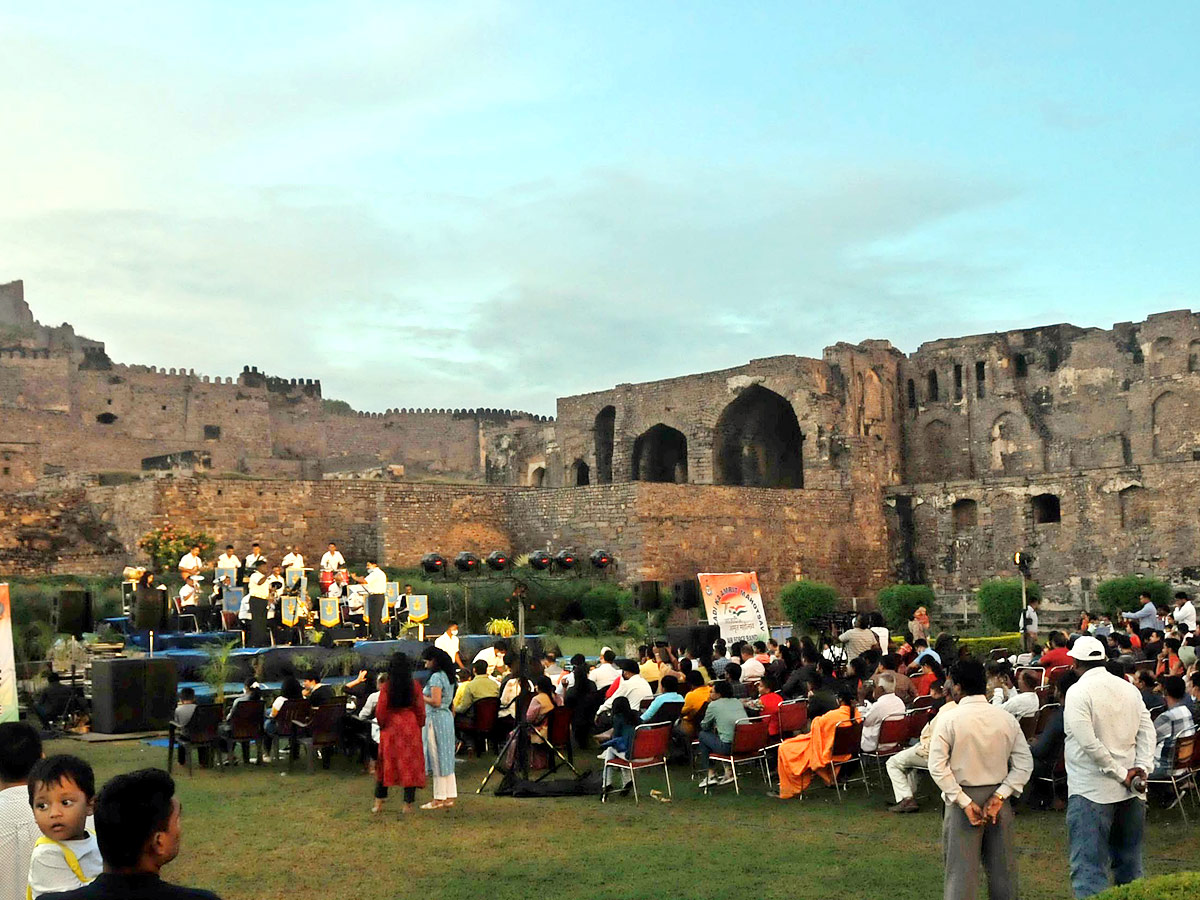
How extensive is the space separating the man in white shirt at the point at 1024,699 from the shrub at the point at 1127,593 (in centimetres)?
1680

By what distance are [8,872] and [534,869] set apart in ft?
13.2

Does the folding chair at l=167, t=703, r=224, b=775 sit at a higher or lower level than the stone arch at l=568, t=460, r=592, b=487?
A: lower

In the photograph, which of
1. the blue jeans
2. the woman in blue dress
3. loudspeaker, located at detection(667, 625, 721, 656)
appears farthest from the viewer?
loudspeaker, located at detection(667, 625, 721, 656)

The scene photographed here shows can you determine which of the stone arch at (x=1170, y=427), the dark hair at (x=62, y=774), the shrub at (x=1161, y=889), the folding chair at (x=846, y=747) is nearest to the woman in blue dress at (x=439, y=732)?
the folding chair at (x=846, y=747)

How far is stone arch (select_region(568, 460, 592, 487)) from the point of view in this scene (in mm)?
41844

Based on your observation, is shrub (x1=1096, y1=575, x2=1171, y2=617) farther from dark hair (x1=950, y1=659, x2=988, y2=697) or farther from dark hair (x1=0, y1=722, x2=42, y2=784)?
dark hair (x1=0, y1=722, x2=42, y2=784)

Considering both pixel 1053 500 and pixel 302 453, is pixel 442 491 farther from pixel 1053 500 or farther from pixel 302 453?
pixel 302 453

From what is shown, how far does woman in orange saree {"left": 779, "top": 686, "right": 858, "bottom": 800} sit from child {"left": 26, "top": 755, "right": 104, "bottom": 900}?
6903 millimetres

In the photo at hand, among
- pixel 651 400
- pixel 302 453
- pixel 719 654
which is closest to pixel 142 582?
pixel 719 654

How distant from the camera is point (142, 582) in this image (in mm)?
17656

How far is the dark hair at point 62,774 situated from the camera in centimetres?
403

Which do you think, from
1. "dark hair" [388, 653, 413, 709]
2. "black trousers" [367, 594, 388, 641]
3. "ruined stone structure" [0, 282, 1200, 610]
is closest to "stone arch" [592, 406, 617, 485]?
"ruined stone structure" [0, 282, 1200, 610]

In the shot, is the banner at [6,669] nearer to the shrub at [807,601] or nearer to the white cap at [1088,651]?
the white cap at [1088,651]

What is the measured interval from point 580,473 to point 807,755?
Result: 1286 inches
